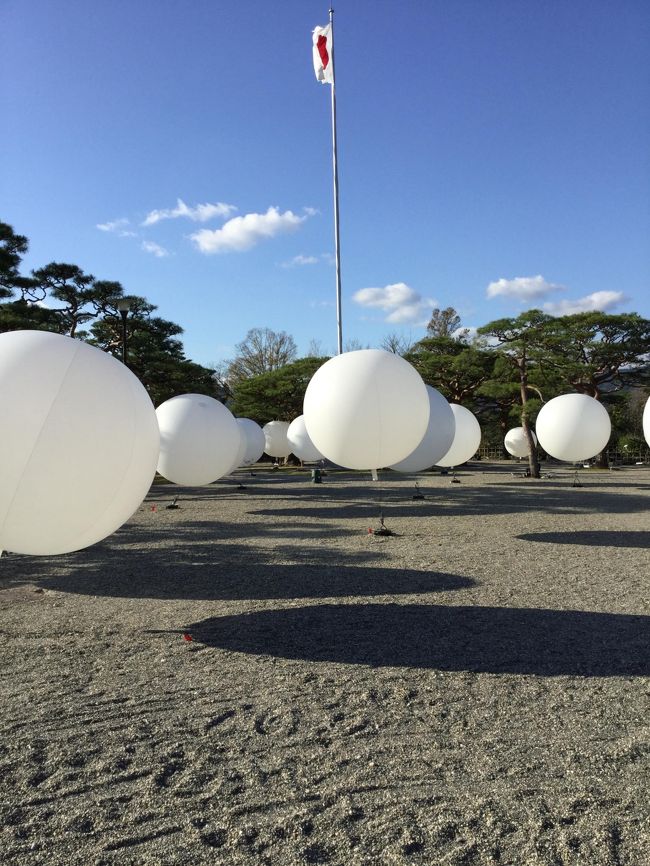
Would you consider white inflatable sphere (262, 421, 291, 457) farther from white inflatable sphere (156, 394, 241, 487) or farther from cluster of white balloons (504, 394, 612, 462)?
white inflatable sphere (156, 394, 241, 487)

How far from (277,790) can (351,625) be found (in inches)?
109

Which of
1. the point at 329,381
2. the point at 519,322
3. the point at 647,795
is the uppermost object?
the point at 519,322

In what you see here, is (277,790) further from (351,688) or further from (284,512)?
(284,512)

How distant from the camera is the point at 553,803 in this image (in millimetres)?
2887

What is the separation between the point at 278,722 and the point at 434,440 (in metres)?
10.7

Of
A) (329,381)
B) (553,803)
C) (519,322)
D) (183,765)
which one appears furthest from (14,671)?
(519,322)

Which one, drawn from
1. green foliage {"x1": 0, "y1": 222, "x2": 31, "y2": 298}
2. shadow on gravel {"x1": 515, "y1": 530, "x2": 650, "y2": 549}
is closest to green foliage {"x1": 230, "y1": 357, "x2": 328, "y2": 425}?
green foliage {"x1": 0, "y1": 222, "x2": 31, "y2": 298}

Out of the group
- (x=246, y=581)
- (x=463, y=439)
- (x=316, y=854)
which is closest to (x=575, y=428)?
(x=463, y=439)

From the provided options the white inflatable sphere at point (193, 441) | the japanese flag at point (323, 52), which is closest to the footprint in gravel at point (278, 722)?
the white inflatable sphere at point (193, 441)

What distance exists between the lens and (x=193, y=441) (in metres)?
12.8

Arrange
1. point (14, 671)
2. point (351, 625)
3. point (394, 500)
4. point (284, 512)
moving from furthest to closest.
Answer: point (394, 500), point (284, 512), point (351, 625), point (14, 671)

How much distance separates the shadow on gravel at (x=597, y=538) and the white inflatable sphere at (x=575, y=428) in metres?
7.44

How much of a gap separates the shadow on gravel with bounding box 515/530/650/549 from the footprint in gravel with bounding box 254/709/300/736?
7656 millimetres

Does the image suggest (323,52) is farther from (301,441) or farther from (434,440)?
(301,441)
